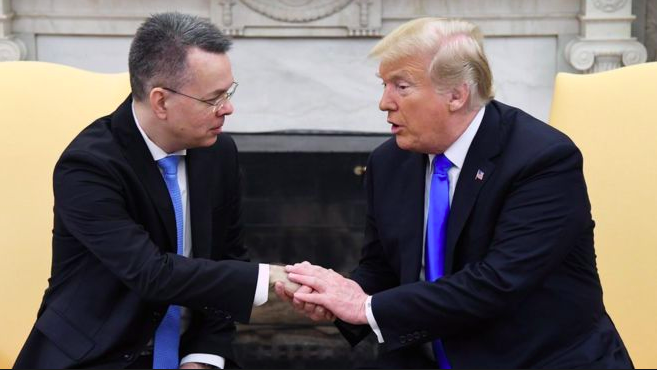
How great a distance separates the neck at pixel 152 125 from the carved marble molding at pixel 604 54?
2166mm

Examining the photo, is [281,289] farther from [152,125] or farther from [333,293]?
[152,125]

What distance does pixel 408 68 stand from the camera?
9.10 ft

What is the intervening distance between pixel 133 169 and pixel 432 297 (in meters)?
0.80

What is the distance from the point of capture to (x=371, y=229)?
310 centimetres

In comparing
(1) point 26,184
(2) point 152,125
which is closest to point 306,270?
(2) point 152,125

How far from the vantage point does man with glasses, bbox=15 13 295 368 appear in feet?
9.06

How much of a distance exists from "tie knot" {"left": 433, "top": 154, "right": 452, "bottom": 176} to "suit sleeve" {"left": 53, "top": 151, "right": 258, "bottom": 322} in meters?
0.55

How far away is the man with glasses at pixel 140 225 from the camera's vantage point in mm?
2762

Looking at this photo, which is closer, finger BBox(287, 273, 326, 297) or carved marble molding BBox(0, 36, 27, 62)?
finger BBox(287, 273, 326, 297)

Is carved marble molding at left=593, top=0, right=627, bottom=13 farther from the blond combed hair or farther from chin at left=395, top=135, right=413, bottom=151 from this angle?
chin at left=395, top=135, right=413, bottom=151

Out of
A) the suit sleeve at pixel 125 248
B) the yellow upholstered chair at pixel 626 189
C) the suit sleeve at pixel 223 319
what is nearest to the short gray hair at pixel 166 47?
the suit sleeve at pixel 125 248

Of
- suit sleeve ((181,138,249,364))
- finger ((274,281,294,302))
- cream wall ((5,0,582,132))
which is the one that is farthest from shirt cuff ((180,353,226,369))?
cream wall ((5,0,582,132))

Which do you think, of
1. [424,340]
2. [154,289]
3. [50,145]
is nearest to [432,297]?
[424,340]

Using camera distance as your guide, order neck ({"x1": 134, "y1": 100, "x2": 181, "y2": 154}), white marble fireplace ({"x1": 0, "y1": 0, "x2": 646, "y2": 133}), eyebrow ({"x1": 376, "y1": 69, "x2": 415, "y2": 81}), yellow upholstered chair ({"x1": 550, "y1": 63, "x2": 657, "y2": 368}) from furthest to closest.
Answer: white marble fireplace ({"x1": 0, "y1": 0, "x2": 646, "y2": 133}) < yellow upholstered chair ({"x1": 550, "y1": 63, "x2": 657, "y2": 368}) < neck ({"x1": 134, "y1": 100, "x2": 181, "y2": 154}) < eyebrow ({"x1": 376, "y1": 69, "x2": 415, "y2": 81})
